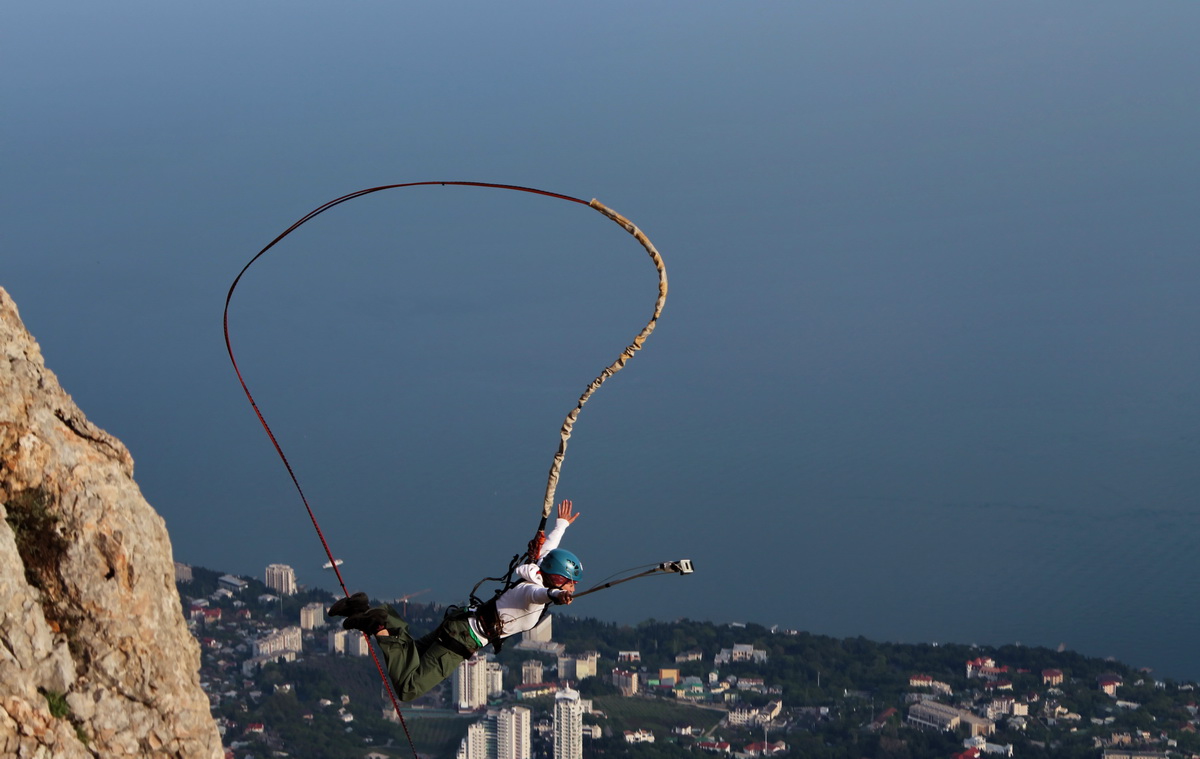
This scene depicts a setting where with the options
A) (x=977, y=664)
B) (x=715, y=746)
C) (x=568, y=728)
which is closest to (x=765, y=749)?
(x=715, y=746)

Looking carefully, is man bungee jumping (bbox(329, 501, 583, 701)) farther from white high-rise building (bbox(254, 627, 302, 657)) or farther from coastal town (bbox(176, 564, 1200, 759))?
white high-rise building (bbox(254, 627, 302, 657))

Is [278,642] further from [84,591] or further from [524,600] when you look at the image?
[84,591]

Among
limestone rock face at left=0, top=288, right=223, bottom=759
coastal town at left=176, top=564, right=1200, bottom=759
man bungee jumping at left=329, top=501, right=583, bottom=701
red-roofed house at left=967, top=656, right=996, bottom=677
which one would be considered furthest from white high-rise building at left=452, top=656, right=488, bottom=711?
limestone rock face at left=0, top=288, right=223, bottom=759

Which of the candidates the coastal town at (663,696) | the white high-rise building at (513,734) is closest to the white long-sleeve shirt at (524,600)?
the coastal town at (663,696)

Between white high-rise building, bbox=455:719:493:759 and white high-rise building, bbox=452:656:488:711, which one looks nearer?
white high-rise building, bbox=455:719:493:759

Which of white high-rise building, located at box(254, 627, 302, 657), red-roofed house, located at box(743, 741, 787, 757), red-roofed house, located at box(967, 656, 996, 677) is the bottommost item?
red-roofed house, located at box(743, 741, 787, 757)

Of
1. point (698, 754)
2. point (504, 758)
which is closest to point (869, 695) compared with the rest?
point (698, 754)

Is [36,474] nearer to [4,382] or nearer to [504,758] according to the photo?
[4,382]
